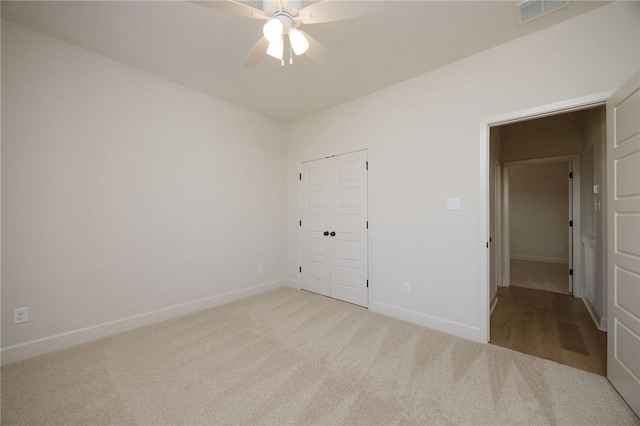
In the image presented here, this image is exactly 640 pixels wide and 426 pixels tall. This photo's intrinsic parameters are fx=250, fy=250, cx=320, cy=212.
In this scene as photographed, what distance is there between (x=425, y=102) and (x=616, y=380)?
9.16ft

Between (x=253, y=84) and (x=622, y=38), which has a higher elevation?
(x=253, y=84)

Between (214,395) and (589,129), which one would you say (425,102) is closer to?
(589,129)

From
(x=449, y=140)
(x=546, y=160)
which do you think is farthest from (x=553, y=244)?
(x=449, y=140)

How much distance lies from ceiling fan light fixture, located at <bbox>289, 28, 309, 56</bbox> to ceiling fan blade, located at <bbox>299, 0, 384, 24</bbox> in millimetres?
79

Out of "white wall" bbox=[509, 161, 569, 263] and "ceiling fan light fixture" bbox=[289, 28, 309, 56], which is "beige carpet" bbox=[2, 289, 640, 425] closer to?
"ceiling fan light fixture" bbox=[289, 28, 309, 56]

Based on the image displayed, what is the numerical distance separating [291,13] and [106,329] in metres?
3.29

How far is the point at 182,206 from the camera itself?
→ 313 centimetres

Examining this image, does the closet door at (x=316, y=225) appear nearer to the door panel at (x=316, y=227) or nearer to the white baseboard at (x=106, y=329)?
the door panel at (x=316, y=227)

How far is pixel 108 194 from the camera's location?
8.44 feet

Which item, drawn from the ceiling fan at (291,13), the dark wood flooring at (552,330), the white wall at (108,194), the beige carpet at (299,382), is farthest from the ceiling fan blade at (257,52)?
the dark wood flooring at (552,330)

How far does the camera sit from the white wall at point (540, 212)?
6.10 metres

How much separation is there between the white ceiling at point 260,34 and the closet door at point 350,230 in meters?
1.05

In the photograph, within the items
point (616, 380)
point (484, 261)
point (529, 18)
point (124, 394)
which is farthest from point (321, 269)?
point (529, 18)

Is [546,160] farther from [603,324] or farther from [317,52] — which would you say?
[317,52]
